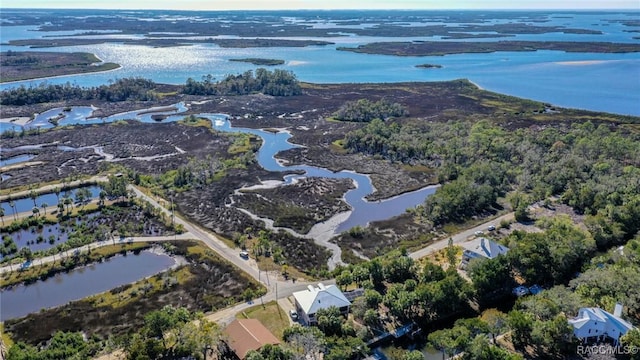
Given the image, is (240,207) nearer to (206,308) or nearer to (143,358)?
(206,308)

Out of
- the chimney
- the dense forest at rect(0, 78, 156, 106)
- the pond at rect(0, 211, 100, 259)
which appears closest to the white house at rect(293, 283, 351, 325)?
the chimney

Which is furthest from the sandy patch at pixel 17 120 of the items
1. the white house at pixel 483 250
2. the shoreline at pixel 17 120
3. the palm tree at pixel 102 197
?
the white house at pixel 483 250

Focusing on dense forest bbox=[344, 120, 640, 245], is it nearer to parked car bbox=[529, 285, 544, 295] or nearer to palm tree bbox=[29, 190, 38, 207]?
parked car bbox=[529, 285, 544, 295]

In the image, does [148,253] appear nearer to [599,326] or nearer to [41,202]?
[41,202]

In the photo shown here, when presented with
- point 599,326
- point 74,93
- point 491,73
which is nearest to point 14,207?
point 599,326

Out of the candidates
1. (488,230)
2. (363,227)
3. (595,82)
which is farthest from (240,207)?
(595,82)

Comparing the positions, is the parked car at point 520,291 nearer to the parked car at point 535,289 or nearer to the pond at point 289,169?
the parked car at point 535,289
